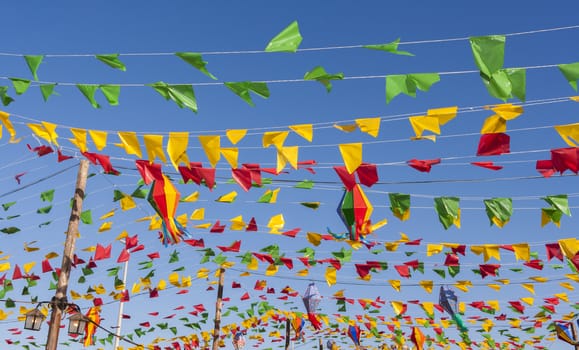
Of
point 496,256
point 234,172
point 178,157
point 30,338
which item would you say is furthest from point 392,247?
point 30,338

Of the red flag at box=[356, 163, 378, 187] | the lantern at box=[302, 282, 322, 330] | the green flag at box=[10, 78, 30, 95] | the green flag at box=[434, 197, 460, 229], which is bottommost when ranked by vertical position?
the lantern at box=[302, 282, 322, 330]

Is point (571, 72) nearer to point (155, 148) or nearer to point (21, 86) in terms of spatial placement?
point (155, 148)

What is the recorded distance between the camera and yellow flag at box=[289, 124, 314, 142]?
6.13 meters

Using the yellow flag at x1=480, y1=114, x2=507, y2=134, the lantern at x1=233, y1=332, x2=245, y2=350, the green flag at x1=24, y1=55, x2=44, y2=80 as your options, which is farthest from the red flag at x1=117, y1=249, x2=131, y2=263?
the lantern at x1=233, y1=332, x2=245, y2=350

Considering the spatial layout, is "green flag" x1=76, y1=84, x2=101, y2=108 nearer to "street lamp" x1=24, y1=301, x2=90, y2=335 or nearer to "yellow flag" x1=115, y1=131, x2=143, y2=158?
"yellow flag" x1=115, y1=131, x2=143, y2=158

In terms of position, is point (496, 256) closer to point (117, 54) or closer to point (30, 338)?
point (117, 54)

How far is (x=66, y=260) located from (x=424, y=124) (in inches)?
259

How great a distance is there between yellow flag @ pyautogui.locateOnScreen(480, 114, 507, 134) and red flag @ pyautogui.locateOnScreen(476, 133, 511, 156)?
0.62 ft

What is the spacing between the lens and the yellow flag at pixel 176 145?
631cm

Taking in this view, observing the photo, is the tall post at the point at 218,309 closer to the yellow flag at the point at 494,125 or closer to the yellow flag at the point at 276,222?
the yellow flag at the point at 276,222

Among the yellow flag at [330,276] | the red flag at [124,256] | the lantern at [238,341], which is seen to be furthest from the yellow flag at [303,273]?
the lantern at [238,341]

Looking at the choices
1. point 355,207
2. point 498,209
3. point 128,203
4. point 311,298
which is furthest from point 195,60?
point 311,298

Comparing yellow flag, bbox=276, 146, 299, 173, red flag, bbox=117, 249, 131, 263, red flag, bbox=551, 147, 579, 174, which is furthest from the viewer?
red flag, bbox=117, 249, 131, 263

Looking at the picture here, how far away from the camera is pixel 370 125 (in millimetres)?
6074
